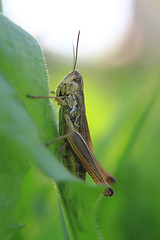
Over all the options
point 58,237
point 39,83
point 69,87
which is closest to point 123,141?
point 69,87

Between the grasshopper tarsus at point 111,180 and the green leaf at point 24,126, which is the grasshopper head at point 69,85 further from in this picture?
the green leaf at point 24,126

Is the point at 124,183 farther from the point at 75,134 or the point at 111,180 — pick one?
the point at 75,134

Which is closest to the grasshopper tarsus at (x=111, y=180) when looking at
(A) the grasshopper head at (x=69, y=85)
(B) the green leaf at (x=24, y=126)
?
(A) the grasshopper head at (x=69, y=85)

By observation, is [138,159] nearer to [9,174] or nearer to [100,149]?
[100,149]

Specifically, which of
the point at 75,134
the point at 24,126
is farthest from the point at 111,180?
the point at 24,126

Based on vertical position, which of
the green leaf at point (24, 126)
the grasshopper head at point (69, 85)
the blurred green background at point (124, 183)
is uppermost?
the green leaf at point (24, 126)
